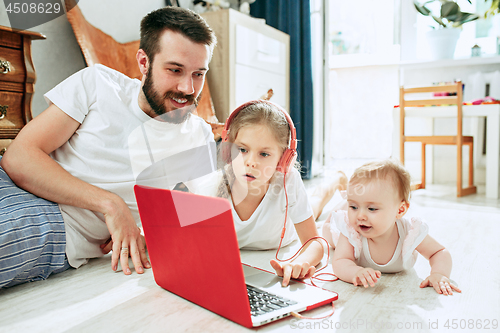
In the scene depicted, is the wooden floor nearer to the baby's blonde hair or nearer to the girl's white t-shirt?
the girl's white t-shirt

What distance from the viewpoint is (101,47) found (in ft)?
5.55

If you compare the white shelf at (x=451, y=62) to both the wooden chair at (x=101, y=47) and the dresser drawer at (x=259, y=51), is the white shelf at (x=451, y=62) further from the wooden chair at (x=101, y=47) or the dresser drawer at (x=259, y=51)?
the wooden chair at (x=101, y=47)

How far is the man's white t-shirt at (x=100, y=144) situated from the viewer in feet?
3.29

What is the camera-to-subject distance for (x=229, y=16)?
7.50 ft

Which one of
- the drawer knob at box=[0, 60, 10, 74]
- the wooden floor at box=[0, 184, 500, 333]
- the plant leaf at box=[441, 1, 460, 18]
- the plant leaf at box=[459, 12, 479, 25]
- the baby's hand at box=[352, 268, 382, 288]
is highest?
the plant leaf at box=[441, 1, 460, 18]

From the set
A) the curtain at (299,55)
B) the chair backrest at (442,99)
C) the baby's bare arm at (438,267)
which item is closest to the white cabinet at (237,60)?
the curtain at (299,55)

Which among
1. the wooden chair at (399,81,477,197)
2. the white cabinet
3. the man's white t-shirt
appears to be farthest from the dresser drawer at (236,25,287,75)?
the man's white t-shirt

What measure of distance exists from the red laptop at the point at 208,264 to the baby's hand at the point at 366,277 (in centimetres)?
12

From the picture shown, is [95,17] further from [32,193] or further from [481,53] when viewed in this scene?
[481,53]

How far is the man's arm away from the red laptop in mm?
158

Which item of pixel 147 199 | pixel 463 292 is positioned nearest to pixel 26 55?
pixel 147 199

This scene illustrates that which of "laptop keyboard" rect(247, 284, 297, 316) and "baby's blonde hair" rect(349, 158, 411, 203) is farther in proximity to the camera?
"baby's blonde hair" rect(349, 158, 411, 203)

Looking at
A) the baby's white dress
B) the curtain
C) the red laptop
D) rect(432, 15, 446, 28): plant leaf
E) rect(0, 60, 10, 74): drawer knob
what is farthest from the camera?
the curtain

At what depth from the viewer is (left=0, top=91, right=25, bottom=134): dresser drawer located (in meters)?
1.24
